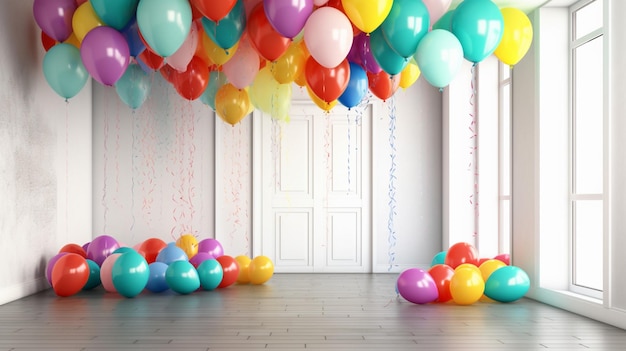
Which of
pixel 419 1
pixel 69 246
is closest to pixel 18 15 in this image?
pixel 69 246

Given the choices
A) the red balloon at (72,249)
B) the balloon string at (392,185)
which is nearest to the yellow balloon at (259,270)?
the red balloon at (72,249)

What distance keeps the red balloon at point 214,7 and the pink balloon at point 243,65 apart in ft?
3.13

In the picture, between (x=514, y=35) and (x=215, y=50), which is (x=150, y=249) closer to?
(x=215, y=50)

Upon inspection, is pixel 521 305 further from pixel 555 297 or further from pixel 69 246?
pixel 69 246

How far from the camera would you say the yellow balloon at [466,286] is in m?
5.11

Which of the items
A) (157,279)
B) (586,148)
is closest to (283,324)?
(157,279)

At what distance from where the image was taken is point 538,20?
18.4 feet

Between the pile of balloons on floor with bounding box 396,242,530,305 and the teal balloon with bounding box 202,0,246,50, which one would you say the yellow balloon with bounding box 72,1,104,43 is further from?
the pile of balloons on floor with bounding box 396,242,530,305

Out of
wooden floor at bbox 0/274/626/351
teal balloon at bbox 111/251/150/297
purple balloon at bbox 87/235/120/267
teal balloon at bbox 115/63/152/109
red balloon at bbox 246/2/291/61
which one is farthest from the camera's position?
purple balloon at bbox 87/235/120/267

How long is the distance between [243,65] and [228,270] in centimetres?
201

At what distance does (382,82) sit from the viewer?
5.27 meters

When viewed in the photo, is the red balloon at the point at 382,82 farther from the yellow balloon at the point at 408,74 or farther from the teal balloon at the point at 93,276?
the teal balloon at the point at 93,276

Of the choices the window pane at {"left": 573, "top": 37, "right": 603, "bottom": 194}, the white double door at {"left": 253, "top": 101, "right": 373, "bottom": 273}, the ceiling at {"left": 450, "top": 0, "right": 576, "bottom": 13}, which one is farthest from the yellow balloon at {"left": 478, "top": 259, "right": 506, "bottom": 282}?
the white double door at {"left": 253, "top": 101, "right": 373, "bottom": 273}

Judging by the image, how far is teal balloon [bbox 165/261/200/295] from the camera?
18.3ft
